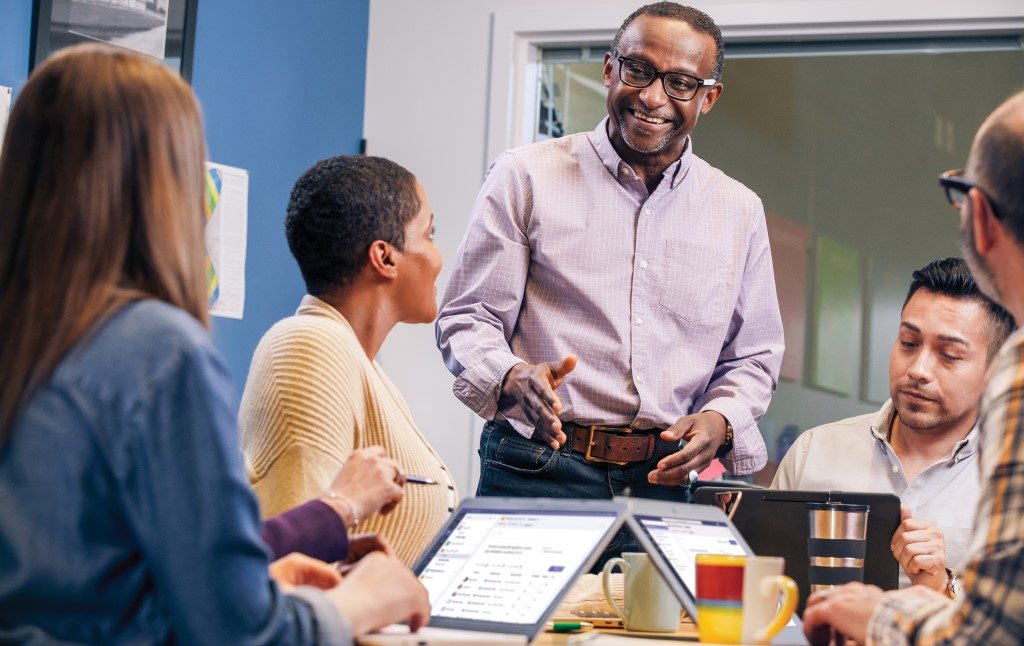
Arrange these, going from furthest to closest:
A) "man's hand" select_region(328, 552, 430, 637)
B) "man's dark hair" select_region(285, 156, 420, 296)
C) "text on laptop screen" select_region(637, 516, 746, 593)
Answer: "man's dark hair" select_region(285, 156, 420, 296)
"text on laptop screen" select_region(637, 516, 746, 593)
"man's hand" select_region(328, 552, 430, 637)

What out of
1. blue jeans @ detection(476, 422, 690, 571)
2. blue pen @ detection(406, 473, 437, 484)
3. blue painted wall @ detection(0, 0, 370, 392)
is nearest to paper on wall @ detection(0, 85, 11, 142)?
blue painted wall @ detection(0, 0, 370, 392)

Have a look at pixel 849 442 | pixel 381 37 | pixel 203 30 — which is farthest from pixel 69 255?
pixel 381 37

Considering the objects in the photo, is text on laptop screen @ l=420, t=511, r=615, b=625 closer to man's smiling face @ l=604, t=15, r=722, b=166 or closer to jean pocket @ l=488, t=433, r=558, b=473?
jean pocket @ l=488, t=433, r=558, b=473

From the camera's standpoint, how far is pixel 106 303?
1.09 m

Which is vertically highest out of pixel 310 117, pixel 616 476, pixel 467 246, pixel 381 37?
pixel 381 37

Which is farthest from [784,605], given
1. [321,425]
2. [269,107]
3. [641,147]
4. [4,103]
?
[269,107]

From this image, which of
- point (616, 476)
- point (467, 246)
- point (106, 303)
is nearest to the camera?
point (106, 303)

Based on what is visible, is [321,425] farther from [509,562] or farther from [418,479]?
[509,562]

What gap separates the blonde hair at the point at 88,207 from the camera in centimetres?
108

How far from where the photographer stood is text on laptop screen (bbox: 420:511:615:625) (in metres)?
1.45

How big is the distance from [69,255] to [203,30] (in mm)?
2365

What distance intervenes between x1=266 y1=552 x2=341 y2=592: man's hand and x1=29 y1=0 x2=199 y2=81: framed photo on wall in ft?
5.93

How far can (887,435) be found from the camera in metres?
2.56

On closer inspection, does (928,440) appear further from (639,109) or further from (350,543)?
(350,543)
